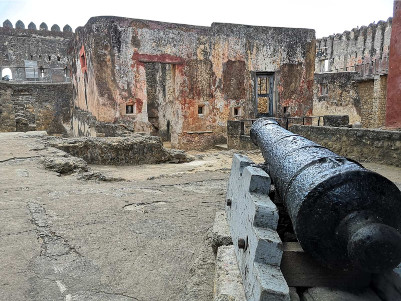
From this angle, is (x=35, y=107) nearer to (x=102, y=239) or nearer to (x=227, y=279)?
(x=102, y=239)

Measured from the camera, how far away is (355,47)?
30.1 meters

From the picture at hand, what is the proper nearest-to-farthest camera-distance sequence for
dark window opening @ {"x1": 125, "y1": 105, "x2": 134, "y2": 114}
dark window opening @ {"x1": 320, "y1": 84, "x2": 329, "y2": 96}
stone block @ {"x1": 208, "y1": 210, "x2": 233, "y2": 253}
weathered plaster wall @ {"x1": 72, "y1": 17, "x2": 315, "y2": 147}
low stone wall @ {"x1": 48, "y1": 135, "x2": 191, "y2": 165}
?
stone block @ {"x1": 208, "y1": 210, "x2": 233, "y2": 253}
low stone wall @ {"x1": 48, "y1": 135, "x2": 191, "y2": 165}
weathered plaster wall @ {"x1": 72, "y1": 17, "x2": 315, "y2": 147}
dark window opening @ {"x1": 125, "y1": 105, "x2": 134, "y2": 114}
dark window opening @ {"x1": 320, "y1": 84, "x2": 329, "y2": 96}

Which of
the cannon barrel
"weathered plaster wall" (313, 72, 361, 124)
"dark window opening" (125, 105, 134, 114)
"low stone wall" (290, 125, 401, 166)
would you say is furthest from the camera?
"weathered plaster wall" (313, 72, 361, 124)

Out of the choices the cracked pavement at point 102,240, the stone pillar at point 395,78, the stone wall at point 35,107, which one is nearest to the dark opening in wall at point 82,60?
the stone wall at point 35,107

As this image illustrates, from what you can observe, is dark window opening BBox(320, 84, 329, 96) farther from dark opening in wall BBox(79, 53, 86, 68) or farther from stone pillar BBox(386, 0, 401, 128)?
dark opening in wall BBox(79, 53, 86, 68)

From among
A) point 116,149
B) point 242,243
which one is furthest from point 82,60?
point 242,243

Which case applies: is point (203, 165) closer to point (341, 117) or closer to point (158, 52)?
point (158, 52)

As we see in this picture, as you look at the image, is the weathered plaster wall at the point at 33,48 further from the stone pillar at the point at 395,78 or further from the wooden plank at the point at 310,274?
the wooden plank at the point at 310,274

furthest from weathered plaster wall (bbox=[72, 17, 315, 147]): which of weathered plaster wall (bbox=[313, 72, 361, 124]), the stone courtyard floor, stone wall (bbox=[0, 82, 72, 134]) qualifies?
weathered plaster wall (bbox=[313, 72, 361, 124])

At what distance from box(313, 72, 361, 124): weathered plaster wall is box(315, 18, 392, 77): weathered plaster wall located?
267cm

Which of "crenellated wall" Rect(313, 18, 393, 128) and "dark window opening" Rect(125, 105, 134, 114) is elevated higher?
"crenellated wall" Rect(313, 18, 393, 128)

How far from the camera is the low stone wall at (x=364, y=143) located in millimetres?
6621

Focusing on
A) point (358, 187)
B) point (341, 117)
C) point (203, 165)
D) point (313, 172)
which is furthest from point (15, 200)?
point (341, 117)

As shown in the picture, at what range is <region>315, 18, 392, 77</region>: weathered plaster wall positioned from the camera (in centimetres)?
2714
